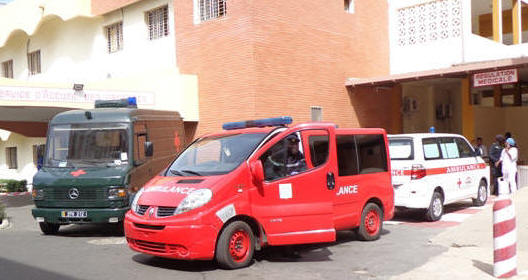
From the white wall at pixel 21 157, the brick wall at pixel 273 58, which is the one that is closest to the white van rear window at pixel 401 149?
the brick wall at pixel 273 58

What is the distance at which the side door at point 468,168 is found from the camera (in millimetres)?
12211

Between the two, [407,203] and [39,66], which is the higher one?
[39,66]

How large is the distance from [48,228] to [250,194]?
526 centimetres

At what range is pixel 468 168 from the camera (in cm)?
1234

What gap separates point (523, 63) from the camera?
1473cm

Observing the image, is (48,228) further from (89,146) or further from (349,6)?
(349,6)

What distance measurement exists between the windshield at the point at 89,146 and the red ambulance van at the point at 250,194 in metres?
2.67

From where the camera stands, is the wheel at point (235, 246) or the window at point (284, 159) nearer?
the wheel at point (235, 246)

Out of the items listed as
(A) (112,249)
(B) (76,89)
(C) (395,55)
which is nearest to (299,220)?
(A) (112,249)

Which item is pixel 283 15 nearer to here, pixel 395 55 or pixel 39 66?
pixel 395 55

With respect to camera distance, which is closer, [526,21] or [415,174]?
[415,174]

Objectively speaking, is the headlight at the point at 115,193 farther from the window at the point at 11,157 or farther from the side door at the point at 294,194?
the window at the point at 11,157

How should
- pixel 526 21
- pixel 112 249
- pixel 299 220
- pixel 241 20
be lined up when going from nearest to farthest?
pixel 299 220
pixel 112 249
pixel 241 20
pixel 526 21

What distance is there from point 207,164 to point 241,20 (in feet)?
30.3
